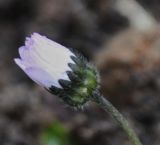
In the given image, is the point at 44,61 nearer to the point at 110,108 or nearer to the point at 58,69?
the point at 58,69

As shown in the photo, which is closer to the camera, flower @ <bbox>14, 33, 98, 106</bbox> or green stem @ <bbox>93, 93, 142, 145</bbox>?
flower @ <bbox>14, 33, 98, 106</bbox>

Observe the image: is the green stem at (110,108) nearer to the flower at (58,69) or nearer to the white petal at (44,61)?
the flower at (58,69)

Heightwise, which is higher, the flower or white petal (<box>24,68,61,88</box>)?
the flower

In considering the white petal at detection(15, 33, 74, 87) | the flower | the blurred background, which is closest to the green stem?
the flower

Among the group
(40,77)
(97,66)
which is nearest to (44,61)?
(40,77)

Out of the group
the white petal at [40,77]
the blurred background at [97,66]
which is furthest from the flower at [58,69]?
the blurred background at [97,66]

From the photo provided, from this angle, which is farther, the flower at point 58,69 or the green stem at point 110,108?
the green stem at point 110,108

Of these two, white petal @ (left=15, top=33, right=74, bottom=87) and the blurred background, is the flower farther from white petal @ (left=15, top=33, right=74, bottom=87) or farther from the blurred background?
the blurred background
